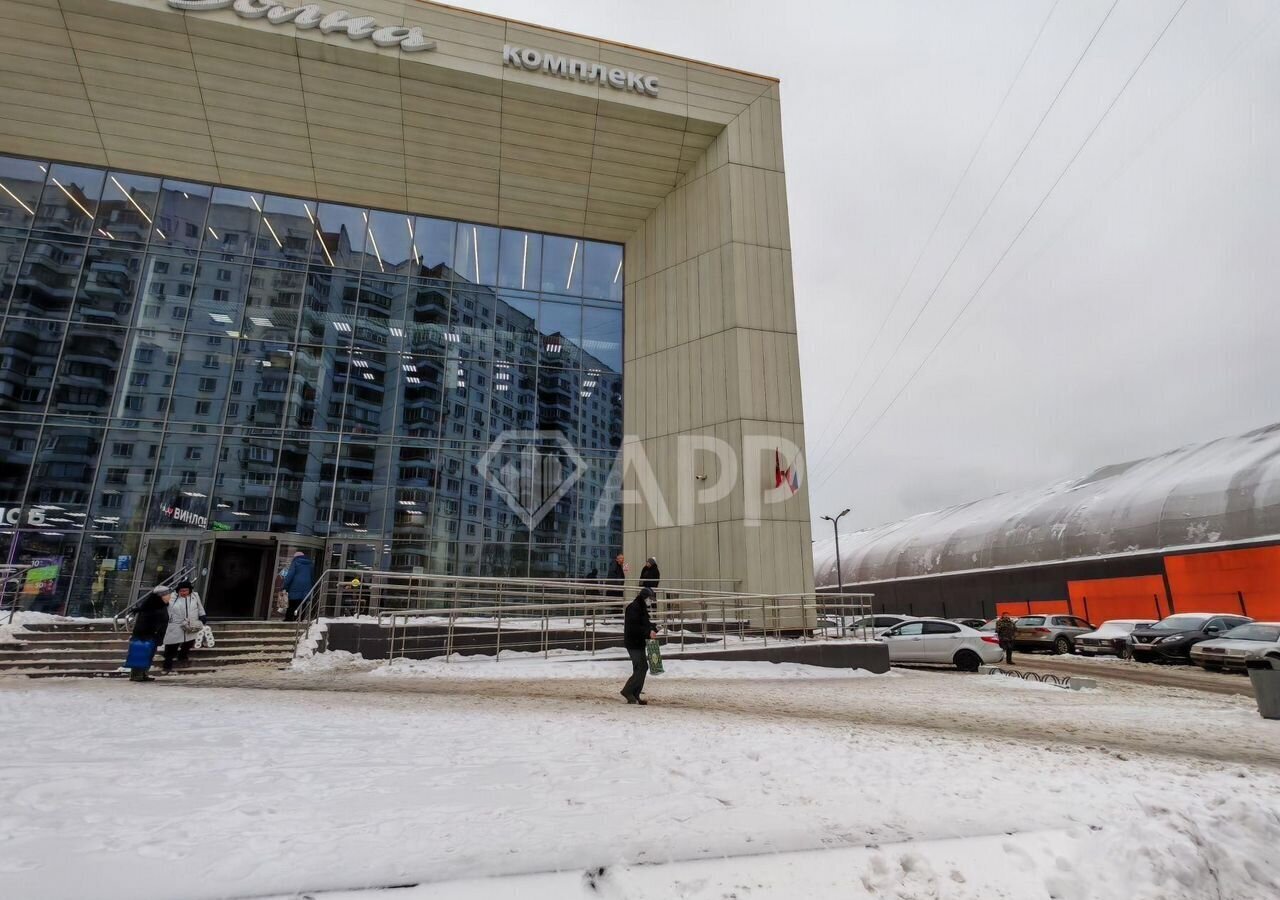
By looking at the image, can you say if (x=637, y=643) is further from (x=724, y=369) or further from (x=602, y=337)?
(x=602, y=337)

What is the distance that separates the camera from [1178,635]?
19.9m

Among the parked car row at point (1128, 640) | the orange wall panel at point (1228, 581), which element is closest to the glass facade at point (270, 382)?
the parked car row at point (1128, 640)

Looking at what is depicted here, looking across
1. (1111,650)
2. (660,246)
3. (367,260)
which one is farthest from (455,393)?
(1111,650)

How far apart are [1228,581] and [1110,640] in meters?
6.96

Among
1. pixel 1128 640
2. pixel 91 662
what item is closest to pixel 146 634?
pixel 91 662

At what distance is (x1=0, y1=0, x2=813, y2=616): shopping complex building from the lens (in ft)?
57.3

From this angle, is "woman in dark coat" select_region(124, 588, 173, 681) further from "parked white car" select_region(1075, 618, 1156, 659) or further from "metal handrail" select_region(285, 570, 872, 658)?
"parked white car" select_region(1075, 618, 1156, 659)

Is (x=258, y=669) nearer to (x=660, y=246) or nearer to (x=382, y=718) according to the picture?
(x=382, y=718)

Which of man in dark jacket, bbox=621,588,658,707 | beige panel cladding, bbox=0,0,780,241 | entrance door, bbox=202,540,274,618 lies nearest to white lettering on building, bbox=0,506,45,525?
entrance door, bbox=202,540,274,618

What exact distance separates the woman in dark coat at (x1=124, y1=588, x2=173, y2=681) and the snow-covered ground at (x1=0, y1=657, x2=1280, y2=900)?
2907mm

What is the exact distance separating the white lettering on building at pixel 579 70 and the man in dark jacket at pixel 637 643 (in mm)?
16017

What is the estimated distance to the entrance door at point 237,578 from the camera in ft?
57.5

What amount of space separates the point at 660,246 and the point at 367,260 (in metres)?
9.82

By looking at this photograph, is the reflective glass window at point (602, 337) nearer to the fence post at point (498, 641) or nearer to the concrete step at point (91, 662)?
the fence post at point (498, 641)
